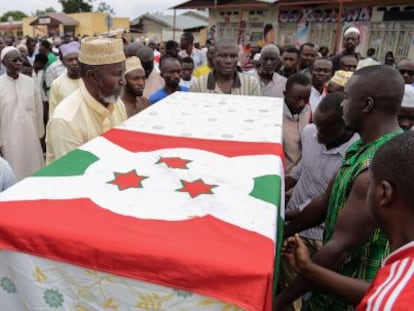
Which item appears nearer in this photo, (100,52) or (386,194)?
(386,194)

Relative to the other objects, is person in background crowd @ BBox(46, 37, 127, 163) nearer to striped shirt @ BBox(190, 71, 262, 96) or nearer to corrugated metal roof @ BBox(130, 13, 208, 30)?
striped shirt @ BBox(190, 71, 262, 96)

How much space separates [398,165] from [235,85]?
247 cm

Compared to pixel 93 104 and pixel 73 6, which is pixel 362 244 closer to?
pixel 93 104

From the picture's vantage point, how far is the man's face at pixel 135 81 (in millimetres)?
3150

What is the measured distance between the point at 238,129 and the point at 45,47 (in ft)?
22.1

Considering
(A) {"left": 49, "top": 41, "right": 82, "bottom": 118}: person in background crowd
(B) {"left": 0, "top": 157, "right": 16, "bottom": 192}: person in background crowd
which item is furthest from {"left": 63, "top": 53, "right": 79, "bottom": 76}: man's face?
(B) {"left": 0, "top": 157, "right": 16, "bottom": 192}: person in background crowd

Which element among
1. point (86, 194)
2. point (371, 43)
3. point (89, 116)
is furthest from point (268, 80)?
point (371, 43)

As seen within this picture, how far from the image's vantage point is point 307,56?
16.7 ft

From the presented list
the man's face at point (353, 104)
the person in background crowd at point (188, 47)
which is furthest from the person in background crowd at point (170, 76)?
the person in background crowd at point (188, 47)

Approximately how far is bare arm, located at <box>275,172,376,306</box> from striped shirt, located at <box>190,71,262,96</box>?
212 cm

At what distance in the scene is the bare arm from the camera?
4.13 feet

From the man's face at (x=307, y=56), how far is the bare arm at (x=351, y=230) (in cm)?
411

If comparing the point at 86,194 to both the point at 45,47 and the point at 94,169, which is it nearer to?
the point at 94,169

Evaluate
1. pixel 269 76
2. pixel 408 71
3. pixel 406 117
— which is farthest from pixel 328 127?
pixel 408 71
